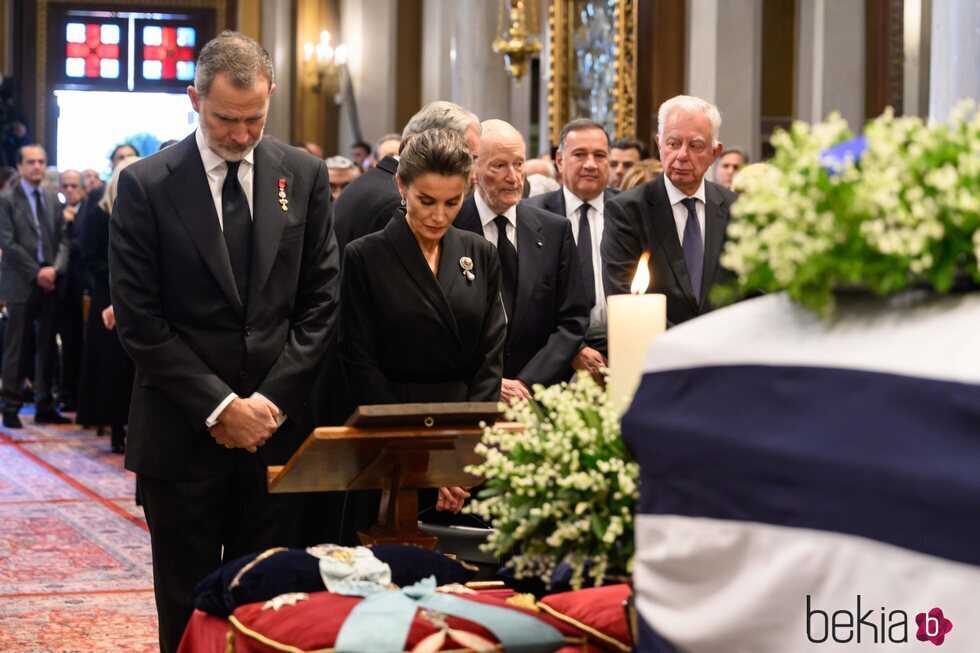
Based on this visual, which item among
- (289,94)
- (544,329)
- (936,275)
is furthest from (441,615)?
(289,94)

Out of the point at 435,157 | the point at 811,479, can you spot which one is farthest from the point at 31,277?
the point at 811,479

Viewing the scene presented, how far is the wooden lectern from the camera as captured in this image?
9.35 ft

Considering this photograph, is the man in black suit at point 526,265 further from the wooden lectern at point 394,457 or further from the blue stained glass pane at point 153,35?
the blue stained glass pane at point 153,35

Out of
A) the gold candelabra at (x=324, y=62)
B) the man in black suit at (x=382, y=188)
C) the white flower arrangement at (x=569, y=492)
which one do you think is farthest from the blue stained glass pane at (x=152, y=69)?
the white flower arrangement at (x=569, y=492)

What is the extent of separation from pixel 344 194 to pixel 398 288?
121 cm

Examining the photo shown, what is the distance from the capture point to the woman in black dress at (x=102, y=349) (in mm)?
8992

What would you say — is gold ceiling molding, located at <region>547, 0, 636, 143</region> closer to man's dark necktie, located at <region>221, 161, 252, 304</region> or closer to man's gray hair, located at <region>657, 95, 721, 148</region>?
man's gray hair, located at <region>657, 95, 721, 148</region>

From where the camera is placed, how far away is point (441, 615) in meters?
2.33

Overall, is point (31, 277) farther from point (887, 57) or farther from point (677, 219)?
point (677, 219)

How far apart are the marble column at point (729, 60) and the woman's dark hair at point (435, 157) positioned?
20.6 ft

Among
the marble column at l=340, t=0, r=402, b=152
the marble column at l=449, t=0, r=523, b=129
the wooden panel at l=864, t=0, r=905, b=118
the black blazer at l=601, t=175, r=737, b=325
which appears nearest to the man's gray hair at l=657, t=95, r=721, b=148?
the black blazer at l=601, t=175, r=737, b=325

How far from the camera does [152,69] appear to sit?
22781 mm

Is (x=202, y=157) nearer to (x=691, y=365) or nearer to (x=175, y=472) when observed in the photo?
(x=175, y=472)

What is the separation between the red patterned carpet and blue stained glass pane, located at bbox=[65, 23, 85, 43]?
1352cm
